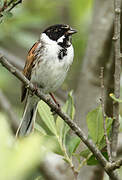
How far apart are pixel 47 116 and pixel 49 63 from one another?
1068 mm

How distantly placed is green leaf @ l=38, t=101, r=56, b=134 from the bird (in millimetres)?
853

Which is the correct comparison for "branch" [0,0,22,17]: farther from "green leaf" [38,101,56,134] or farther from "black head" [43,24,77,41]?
"black head" [43,24,77,41]

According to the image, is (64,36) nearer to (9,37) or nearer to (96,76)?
(96,76)

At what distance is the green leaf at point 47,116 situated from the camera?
197 cm

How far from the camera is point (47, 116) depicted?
199cm

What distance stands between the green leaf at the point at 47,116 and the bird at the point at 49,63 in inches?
33.6

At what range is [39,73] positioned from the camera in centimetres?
305

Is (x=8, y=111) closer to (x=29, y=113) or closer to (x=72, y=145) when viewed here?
(x=29, y=113)

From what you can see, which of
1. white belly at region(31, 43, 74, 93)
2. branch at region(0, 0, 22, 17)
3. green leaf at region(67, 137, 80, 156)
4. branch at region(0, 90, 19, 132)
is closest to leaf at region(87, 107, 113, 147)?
green leaf at region(67, 137, 80, 156)

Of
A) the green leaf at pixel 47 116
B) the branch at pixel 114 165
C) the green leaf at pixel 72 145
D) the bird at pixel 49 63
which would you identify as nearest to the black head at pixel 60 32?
the bird at pixel 49 63

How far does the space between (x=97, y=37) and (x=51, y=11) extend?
1399mm

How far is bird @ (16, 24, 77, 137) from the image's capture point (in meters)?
3.00

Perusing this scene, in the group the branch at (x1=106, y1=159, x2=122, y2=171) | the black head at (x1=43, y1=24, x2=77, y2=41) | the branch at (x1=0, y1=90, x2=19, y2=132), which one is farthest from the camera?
the branch at (x1=0, y1=90, x2=19, y2=132)

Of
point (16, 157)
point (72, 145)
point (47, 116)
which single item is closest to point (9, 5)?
point (47, 116)
